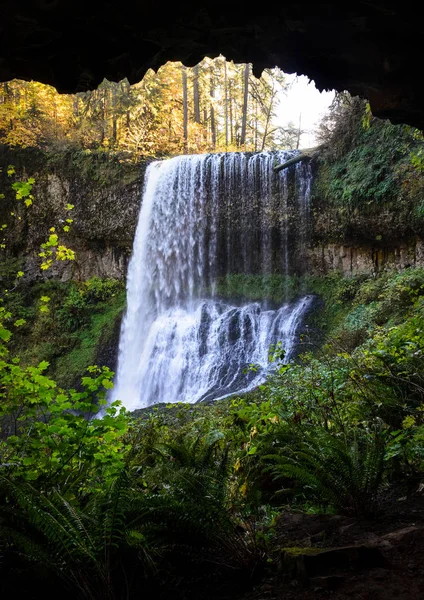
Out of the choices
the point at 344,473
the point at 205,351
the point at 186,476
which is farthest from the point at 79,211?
the point at 344,473

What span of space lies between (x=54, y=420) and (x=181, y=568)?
1.50 metres

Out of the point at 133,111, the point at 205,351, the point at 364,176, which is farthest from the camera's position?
the point at 133,111

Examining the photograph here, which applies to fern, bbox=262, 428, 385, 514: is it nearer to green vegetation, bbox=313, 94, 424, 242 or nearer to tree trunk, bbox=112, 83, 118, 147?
green vegetation, bbox=313, 94, 424, 242

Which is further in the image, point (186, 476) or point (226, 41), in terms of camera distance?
point (226, 41)

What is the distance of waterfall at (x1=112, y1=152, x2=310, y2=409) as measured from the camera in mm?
14633

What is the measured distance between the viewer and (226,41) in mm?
3340

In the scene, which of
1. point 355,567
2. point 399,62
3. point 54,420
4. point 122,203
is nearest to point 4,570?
point 54,420

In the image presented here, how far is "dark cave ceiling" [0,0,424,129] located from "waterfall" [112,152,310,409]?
10.9 m

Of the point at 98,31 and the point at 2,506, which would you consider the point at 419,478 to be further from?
the point at 98,31

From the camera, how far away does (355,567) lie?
216cm

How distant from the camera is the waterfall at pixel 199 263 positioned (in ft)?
48.0

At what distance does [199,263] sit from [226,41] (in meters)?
14.2

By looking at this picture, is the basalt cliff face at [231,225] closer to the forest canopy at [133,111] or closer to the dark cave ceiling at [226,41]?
the forest canopy at [133,111]

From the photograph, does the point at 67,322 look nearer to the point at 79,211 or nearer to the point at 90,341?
the point at 90,341
